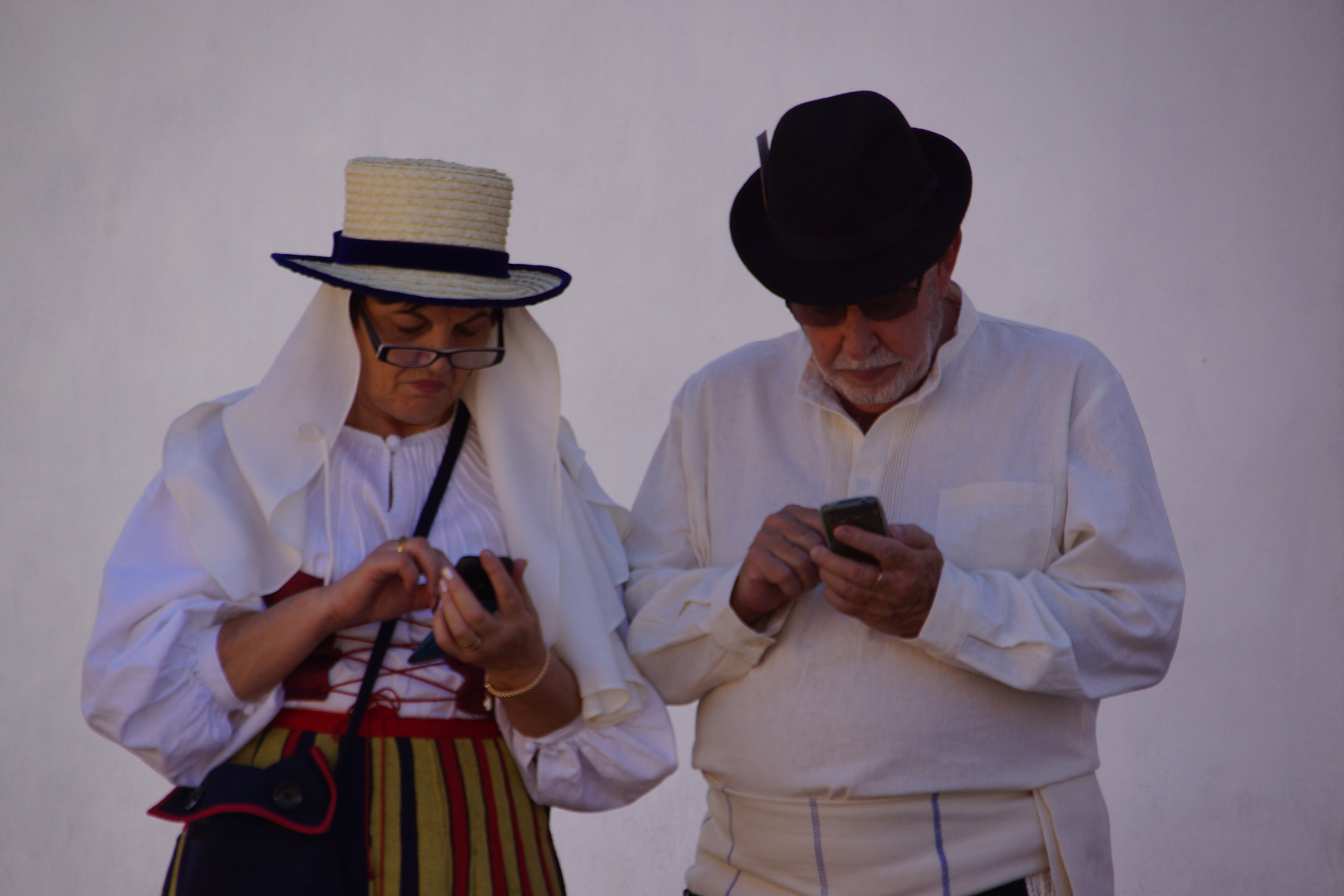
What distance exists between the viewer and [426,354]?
2.51m

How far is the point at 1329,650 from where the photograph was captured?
4402 millimetres

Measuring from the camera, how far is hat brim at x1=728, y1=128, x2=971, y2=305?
244cm

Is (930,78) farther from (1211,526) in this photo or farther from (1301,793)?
(1301,793)

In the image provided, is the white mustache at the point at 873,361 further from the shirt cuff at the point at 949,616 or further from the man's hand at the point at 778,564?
the shirt cuff at the point at 949,616

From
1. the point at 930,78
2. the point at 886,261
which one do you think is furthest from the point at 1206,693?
the point at 886,261

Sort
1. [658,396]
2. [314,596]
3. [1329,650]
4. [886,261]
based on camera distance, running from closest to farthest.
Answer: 1. [314,596]
2. [886,261]
3. [1329,650]
4. [658,396]

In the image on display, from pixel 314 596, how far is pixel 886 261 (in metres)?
1.21

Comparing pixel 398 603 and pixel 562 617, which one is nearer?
pixel 398 603

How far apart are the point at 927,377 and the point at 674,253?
2.48m

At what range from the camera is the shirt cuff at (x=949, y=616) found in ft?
7.63

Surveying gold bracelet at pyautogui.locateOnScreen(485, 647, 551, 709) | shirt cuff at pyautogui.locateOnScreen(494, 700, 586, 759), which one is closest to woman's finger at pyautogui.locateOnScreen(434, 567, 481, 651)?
gold bracelet at pyautogui.locateOnScreen(485, 647, 551, 709)

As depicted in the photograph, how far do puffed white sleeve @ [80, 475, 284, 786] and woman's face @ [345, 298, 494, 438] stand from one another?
43 centimetres

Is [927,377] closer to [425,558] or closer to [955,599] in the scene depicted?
[955,599]

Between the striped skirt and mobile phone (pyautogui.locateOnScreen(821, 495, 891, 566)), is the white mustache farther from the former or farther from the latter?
the striped skirt
